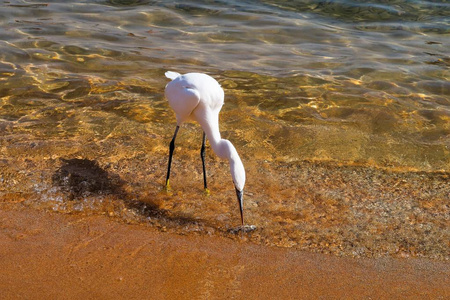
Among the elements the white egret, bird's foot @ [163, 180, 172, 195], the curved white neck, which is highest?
the white egret

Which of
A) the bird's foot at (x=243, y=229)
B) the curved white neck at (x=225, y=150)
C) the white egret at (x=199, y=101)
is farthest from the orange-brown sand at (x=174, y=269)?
the white egret at (x=199, y=101)

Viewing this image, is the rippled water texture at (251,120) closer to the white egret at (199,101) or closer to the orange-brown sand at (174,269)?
the orange-brown sand at (174,269)

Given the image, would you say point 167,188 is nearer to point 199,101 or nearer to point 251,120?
point 199,101

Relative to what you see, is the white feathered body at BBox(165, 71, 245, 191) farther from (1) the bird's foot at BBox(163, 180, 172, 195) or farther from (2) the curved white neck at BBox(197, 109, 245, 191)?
(1) the bird's foot at BBox(163, 180, 172, 195)

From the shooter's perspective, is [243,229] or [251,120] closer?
[243,229]

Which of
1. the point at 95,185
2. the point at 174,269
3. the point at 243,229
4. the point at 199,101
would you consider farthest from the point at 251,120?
the point at 174,269

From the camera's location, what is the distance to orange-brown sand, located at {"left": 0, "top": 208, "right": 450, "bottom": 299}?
122 inches

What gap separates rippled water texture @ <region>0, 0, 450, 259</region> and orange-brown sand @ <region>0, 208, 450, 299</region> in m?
0.21

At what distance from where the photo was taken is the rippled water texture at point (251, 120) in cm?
412

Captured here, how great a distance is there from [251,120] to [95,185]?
89.2 inches

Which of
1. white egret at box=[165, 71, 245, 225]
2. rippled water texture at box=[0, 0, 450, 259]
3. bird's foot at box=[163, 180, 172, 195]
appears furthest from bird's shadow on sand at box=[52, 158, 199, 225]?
white egret at box=[165, 71, 245, 225]

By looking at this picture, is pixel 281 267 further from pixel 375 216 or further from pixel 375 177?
pixel 375 177

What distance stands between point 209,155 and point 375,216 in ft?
5.98

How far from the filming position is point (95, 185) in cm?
443
